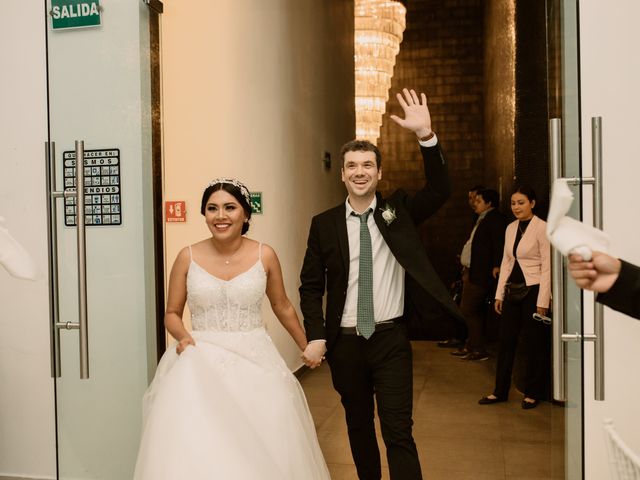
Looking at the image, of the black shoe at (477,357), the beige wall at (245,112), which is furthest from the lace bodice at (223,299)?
the black shoe at (477,357)

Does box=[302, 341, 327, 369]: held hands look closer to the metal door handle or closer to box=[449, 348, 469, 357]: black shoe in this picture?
the metal door handle

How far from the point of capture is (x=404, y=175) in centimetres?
1000

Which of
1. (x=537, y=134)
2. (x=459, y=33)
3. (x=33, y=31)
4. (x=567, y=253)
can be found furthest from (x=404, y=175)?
(x=567, y=253)

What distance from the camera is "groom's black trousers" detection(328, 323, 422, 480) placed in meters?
2.91

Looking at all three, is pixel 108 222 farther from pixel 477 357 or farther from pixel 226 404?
pixel 477 357

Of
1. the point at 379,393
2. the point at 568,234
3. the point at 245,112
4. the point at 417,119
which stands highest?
the point at 245,112

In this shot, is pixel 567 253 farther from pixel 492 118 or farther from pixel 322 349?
pixel 492 118

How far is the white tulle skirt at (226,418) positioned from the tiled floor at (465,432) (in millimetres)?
1105

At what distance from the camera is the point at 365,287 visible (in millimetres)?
2967

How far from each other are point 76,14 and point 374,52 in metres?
4.63

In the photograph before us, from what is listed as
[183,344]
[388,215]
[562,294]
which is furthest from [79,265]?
[562,294]

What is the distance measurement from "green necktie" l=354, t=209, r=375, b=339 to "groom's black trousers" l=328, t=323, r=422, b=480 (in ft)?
0.21

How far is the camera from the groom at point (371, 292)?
2.91m

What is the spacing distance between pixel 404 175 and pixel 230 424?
780 cm
